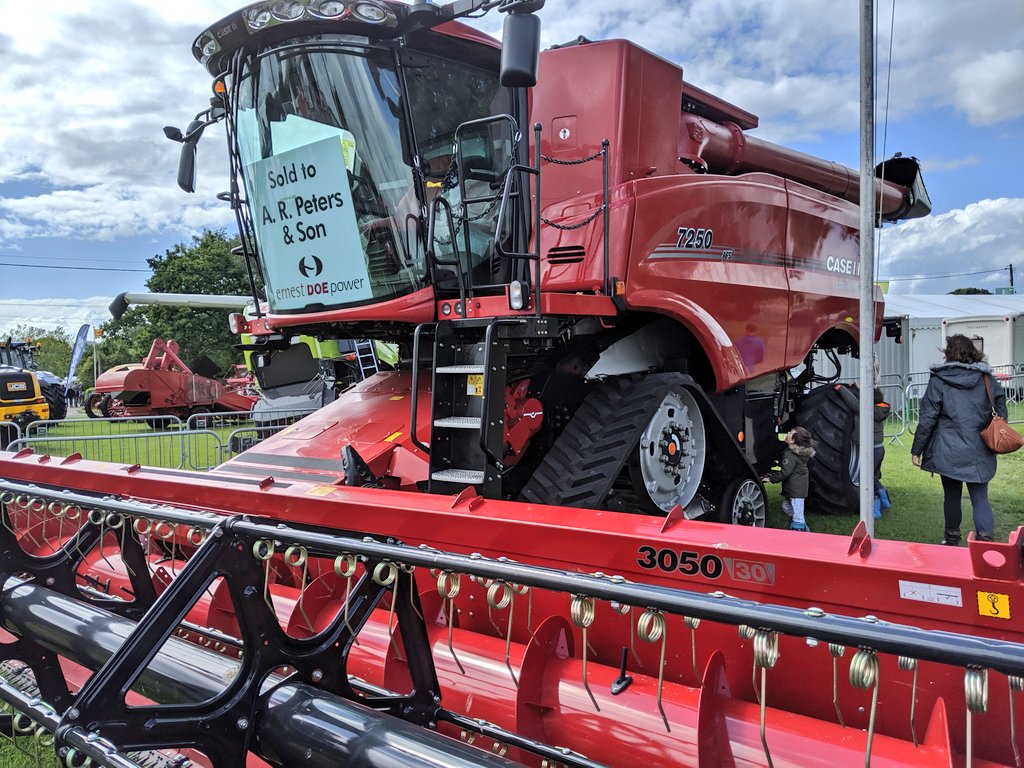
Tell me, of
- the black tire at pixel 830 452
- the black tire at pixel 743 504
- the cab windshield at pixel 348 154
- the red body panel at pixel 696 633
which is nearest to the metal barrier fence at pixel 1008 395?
the black tire at pixel 830 452

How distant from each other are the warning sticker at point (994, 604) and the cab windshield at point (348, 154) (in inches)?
115

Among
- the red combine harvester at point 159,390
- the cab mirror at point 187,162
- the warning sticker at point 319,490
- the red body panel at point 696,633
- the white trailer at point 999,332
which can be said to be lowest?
the red body panel at point 696,633

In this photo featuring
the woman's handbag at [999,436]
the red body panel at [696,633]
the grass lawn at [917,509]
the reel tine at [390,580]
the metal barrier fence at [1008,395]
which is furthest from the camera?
the metal barrier fence at [1008,395]

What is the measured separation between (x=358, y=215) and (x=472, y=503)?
1.95 metres

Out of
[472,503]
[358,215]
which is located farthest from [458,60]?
[472,503]

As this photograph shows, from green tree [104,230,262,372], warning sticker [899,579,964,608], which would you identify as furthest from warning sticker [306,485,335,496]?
green tree [104,230,262,372]

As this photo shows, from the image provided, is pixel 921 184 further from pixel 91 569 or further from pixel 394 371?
pixel 91 569

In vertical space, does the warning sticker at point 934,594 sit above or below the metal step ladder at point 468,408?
below

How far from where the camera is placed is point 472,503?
2.51m

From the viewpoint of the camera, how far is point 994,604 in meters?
1.63

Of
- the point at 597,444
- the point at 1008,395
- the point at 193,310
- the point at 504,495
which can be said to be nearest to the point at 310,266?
the point at 504,495

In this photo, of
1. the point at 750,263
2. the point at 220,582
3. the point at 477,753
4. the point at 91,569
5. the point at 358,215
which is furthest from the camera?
the point at 750,263

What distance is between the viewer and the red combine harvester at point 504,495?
1779 mm

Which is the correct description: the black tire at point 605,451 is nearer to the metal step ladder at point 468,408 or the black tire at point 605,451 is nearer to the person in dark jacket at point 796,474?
the metal step ladder at point 468,408
